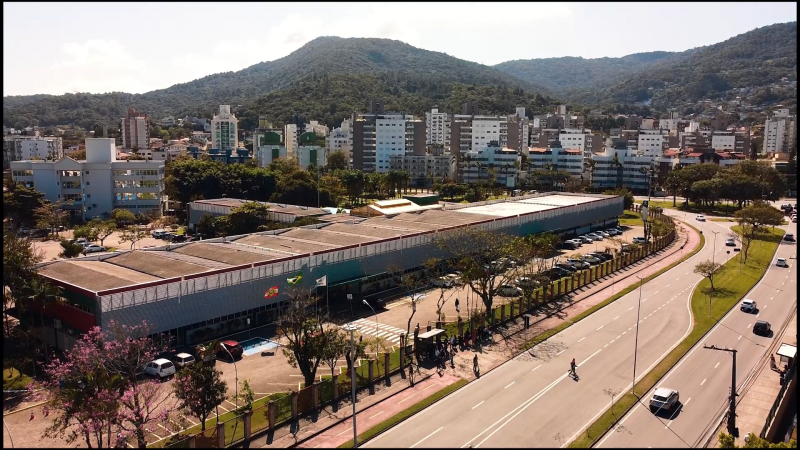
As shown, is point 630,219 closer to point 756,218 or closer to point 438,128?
point 756,218

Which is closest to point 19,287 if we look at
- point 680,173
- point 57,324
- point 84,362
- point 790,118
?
point 57,324

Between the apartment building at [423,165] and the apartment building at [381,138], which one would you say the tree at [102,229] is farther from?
the apartment building at [381,138]

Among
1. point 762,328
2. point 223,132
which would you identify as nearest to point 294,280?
point 762,328

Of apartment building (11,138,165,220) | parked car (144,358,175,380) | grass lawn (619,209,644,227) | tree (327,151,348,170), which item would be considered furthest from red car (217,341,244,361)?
tree (327,151,348,170)

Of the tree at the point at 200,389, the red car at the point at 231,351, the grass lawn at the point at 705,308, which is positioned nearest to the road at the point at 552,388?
the grass lawn at the point at 705,308

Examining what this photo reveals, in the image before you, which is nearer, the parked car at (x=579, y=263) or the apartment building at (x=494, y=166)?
Answer: the parked car at (x=579, y=263)

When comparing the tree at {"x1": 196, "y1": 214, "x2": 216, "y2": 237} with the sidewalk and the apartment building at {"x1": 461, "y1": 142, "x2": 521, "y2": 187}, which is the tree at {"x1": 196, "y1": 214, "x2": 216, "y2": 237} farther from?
the apartment building at {"x1": 461, "y1": 142, "x2": 521, "y2": 187}

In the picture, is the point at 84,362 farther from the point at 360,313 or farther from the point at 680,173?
the point at 680,173
